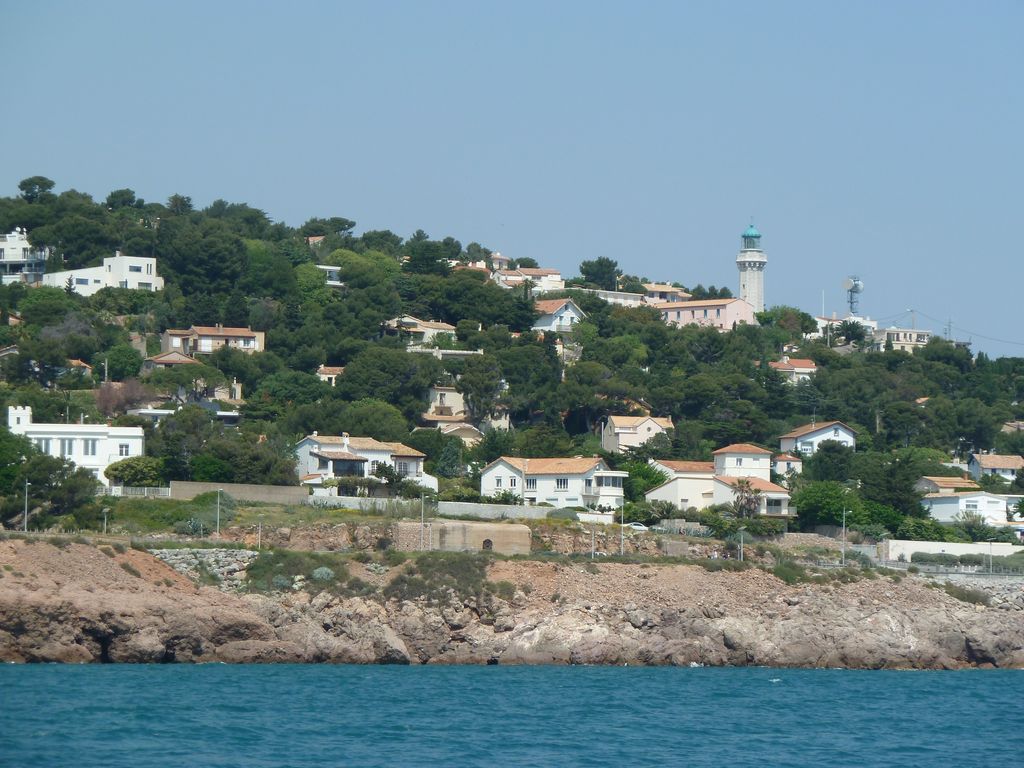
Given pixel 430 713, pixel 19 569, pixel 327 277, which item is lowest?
pixel 430 713

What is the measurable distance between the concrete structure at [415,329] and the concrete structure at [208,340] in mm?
8339

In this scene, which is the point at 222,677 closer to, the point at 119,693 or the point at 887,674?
the point at 119,693

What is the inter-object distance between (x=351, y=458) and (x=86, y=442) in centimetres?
1094

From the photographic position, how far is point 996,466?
274 feet

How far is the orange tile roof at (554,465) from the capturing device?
6644 centimetres

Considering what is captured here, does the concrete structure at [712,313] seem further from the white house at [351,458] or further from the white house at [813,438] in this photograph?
the white house at [351,458]

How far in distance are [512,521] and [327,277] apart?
148 feet

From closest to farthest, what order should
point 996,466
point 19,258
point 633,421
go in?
1. point 633,421
2. point 996,466
3. point 19,258

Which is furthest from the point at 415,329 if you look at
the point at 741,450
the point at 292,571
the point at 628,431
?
the point at 292,571

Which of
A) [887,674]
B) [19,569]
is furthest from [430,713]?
[887,674]

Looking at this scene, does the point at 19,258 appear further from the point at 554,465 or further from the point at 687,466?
the point at 687,466

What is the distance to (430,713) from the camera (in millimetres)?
36219

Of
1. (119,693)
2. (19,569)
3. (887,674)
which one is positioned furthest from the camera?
(887,674)

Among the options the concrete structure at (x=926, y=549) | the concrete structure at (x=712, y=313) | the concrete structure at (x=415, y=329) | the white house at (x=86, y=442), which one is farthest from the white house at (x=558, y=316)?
the white house at (x=86, y=442)
